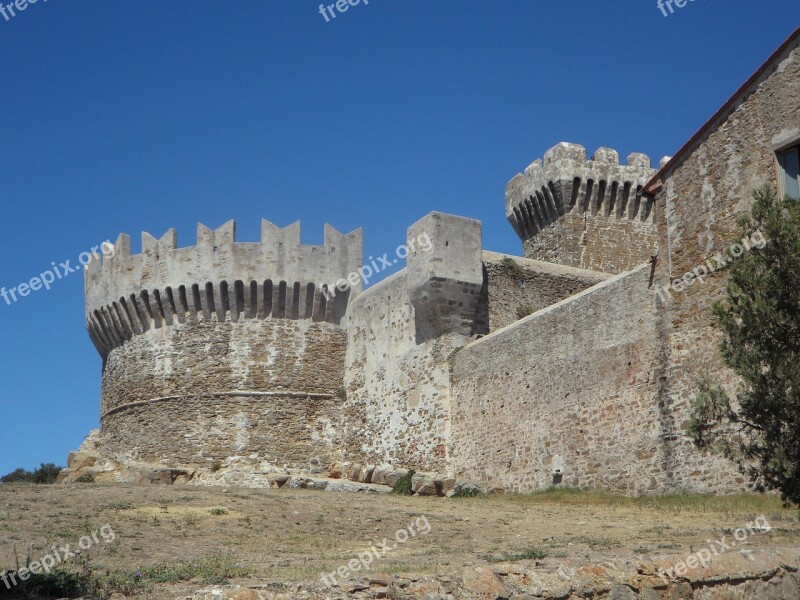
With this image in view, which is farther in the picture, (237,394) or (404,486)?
(237,394)

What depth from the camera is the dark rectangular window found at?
14680mm

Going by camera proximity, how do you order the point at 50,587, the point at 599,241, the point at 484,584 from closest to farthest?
1. the point at 50,587
2. the point at 484,584
3. the point at 599,241

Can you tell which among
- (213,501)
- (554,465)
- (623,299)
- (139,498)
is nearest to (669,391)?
(623,299)

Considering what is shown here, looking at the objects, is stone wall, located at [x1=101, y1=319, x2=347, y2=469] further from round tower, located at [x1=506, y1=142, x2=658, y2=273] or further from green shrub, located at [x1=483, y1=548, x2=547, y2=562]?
green shrub, located at [x1=483, y1=548, x2=547, y2=562]

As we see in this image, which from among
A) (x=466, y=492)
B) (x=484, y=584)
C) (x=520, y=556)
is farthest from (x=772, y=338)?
(x=466, y=492)

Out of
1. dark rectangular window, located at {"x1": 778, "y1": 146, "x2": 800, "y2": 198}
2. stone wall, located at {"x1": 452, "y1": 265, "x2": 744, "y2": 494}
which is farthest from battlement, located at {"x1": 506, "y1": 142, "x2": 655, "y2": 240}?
dark rectangular window, located at {"x1": 778, "y1": 146, "x2": 800, "y2": 198}

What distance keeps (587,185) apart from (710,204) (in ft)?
48.3

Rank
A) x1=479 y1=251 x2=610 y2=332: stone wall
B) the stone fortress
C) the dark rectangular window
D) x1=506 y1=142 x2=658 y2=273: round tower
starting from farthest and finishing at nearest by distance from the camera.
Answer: x1=506 y1=142 x2=658 y2=273: round tower < x1=479 y1=251 x2=610 y2=332: stone wall < the stone fortress < the dark rectangular window

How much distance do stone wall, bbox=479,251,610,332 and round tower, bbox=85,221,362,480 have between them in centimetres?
540

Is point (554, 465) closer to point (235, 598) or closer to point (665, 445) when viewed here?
point (665, 445)

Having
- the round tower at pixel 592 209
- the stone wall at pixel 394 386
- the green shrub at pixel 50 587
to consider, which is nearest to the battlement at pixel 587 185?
the round tower at pixel 592 209

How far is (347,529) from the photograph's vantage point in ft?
45.3

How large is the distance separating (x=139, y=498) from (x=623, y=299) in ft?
28.0

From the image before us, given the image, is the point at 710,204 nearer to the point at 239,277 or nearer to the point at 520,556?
the point at 520,556
